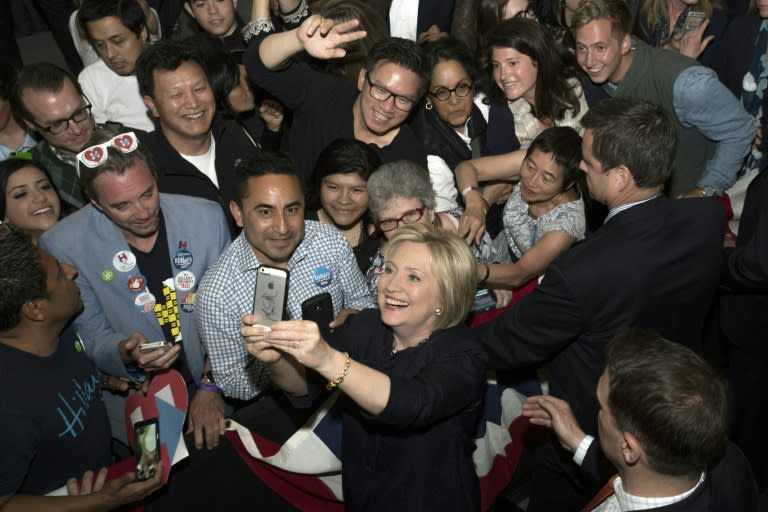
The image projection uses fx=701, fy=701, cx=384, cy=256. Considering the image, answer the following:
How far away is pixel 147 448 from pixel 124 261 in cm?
91

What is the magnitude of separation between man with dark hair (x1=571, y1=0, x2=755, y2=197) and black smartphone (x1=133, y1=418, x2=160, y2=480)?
2.85m

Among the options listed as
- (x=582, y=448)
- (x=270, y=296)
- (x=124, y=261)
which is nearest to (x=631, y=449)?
(x=582, y=448)

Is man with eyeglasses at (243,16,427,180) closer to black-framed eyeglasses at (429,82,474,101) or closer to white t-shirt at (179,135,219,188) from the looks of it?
black-framed eyeglasses at (429,82,474,101)

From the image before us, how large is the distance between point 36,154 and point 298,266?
182 centimetres

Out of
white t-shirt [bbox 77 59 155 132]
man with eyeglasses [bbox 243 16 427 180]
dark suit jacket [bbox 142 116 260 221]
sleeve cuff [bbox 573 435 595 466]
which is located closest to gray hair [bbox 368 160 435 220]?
man with eyeglasses [bbox 243 16 427 180]

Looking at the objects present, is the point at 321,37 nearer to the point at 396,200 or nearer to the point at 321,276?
the point at 396,200

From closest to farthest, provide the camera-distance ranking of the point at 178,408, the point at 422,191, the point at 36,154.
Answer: the point at 178,408 → the point at 422,191 → the point at 36,154

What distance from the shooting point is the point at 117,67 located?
14.1 ft

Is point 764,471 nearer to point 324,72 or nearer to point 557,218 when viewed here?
point 557,218

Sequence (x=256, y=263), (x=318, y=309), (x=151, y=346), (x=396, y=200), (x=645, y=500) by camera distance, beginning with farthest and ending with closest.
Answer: (x=396, y=200), (x=256, y=263), (x=151, y=346), (x=318, y=309), (x=645, y=500)

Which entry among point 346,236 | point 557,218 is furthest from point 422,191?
point 557,218

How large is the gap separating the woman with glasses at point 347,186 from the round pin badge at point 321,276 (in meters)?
0.40

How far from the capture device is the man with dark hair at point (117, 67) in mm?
4250

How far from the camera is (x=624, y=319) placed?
253 centimetres
